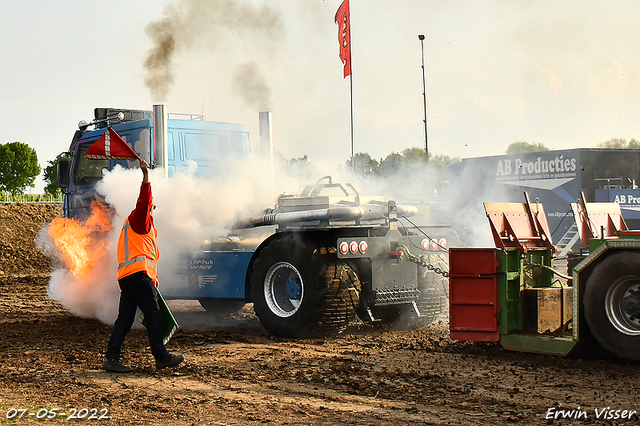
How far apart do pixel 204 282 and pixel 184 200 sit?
4.12 feet

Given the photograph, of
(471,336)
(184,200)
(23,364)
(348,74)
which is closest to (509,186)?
(348,74)

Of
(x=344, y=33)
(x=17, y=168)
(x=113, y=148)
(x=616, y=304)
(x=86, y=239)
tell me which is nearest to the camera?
(x=616, y=304)

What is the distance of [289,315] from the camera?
9586 mm

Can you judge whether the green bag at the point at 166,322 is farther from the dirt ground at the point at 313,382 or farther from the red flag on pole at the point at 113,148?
the red flag on pole at the point at 113,148

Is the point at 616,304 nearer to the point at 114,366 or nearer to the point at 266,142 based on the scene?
the point at 114,366

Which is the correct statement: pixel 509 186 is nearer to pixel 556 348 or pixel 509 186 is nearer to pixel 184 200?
pixel 184 200

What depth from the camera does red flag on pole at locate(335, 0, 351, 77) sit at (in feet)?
65.2

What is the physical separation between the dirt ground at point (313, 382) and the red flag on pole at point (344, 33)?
36.6 ft

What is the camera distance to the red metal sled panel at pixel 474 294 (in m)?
7.64

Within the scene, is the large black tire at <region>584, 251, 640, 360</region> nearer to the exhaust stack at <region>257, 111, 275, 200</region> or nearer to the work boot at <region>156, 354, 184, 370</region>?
the work boot at <region>156, 354, 184, 370</region>

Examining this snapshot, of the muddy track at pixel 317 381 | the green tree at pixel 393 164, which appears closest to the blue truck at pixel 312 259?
the muddy track at pixel 317 381

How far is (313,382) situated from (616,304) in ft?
9.60

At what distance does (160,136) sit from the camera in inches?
426

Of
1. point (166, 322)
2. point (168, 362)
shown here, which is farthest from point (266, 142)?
point (168, 362)
